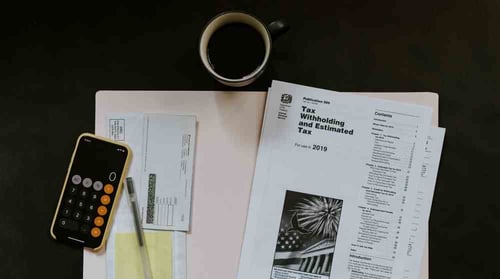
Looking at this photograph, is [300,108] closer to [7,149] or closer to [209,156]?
[209,156]

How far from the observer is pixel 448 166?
0.65 meters

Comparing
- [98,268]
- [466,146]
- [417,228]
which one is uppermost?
[466,146]

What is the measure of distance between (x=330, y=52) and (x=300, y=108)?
0.27 ft

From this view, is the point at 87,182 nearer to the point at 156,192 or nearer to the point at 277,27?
the point at 156,192

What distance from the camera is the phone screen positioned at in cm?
64

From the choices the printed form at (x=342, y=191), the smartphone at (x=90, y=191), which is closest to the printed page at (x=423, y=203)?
the printed form at (x=342, y=191)

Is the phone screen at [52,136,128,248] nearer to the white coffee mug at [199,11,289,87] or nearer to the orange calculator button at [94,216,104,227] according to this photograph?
the orange calculator button at [94,216,104,227]

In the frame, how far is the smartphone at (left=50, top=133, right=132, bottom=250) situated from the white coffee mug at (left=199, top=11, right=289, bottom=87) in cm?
16

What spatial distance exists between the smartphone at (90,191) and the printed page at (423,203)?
0.38 metres

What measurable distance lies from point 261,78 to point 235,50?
54mm

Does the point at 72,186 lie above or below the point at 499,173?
below

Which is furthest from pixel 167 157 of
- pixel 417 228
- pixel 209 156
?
pixel 417 228

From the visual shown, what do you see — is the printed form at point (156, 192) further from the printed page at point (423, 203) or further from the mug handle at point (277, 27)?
the printed page at point (423, 203)

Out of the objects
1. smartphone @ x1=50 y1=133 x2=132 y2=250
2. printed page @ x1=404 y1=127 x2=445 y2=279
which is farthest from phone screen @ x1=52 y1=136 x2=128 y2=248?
printed page @ x1=404 y1=127 x2=445 y2=279
